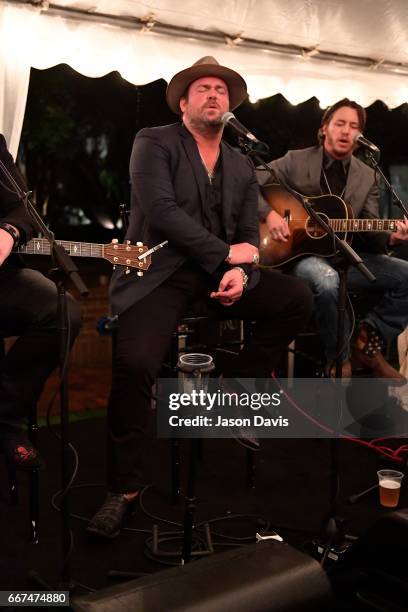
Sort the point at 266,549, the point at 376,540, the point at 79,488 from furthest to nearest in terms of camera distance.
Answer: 1. the point at 79,488
2. the point at 376,540
3. the point at 266,549

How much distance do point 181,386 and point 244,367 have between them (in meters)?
0.33

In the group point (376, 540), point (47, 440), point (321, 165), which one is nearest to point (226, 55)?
point (321, 165)

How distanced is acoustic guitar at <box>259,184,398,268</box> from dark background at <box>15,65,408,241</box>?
5225mm

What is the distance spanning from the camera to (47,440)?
3723 mm

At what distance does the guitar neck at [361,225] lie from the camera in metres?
3.76

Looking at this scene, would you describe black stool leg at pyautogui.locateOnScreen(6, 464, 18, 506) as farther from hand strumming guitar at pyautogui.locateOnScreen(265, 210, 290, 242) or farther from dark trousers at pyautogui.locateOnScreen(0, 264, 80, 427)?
hand strumming guitar at pyautogui.locateOnScreen(265, 210, 290, 242)

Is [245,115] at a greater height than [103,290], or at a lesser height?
greater

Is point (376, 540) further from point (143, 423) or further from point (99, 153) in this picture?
point (99, 153)

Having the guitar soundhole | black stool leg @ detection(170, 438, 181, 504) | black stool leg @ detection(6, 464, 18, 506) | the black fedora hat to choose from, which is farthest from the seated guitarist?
black stool leg @ detection(6, 464, 18, 506)

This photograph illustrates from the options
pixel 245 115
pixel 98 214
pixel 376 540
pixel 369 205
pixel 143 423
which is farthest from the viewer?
pixel 98 214

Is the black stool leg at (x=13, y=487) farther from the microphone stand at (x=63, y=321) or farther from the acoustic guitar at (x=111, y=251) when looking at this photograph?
the acoustic guitar at (x=111, y=251)

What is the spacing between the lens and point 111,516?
2.53 meters

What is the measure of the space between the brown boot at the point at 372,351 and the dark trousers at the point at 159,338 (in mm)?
811

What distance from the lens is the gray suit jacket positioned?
3883 mm
